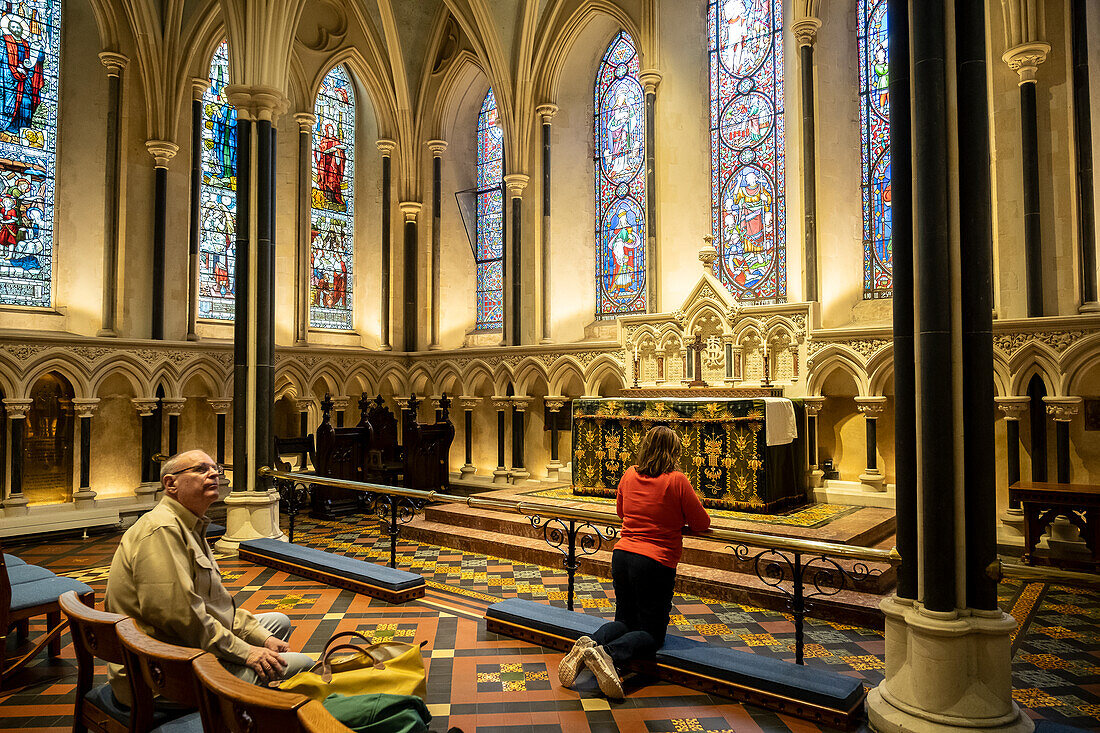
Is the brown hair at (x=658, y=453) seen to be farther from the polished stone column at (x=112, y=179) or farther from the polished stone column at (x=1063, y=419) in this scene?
Answer: the polished stone column at (x=112, y=179)

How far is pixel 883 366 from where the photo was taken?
860cm

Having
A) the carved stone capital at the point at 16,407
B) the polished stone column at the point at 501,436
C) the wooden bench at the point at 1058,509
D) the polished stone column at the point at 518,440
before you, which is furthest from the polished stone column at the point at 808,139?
the carved stone capital at the point at 16,407

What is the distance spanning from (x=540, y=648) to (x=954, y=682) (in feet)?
7.50

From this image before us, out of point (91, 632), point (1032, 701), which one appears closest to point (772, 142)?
point (1032, 701)

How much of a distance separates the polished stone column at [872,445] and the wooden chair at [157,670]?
8100mm

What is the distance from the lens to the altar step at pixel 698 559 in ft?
17.9

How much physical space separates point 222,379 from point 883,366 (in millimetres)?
9540

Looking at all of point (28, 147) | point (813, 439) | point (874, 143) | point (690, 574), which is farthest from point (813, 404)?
point (28, 147)

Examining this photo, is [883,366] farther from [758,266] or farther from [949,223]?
[949,223]

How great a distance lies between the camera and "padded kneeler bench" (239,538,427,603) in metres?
5.55

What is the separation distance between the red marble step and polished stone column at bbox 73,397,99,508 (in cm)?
482

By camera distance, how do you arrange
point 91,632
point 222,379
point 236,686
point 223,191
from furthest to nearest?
1. point 223,191
2. point 222,379
3. point 91,632
4. point 236,686

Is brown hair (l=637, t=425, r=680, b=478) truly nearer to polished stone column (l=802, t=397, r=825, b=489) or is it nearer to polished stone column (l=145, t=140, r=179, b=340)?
polished stone column (l=802, t=397, r=825, b=489)

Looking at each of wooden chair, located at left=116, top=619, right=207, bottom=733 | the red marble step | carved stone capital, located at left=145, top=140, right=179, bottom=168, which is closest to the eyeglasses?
wooden chair, located at left=116, top=619, right=207, bottom=733
